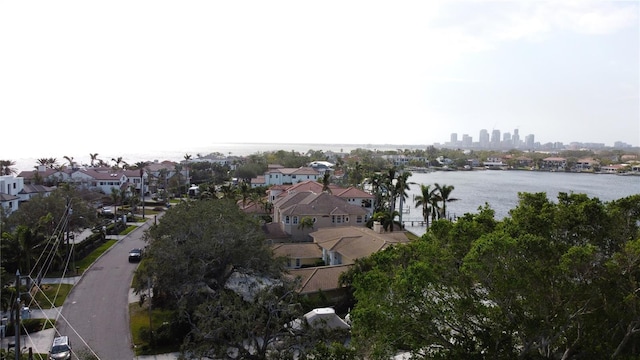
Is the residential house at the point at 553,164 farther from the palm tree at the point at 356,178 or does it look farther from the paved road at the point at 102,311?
the paved road at the point at 102,311

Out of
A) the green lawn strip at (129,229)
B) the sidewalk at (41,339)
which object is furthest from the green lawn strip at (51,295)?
the green lawn strip at (129,229)

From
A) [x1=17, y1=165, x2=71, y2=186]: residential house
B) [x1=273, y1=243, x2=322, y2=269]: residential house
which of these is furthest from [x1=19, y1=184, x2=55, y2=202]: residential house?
[x1=273, y1=243, x2=322, y2=269]: residential house

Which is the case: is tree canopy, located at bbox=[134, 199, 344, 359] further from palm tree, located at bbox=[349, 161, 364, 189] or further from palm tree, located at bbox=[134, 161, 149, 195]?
palm tree, located at bbox=[349, 161, 364, 189]

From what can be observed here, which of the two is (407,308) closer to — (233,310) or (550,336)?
(550,336)

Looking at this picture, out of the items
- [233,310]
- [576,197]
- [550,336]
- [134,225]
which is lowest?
[134,225]

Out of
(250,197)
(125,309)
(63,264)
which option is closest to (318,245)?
(125,309)

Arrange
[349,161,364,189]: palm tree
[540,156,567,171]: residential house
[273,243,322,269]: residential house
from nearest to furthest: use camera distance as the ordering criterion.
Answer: [273,243,322,269]: residential house → [349,161,364,189]: palm tree → [540,156,567,171]: residential house
